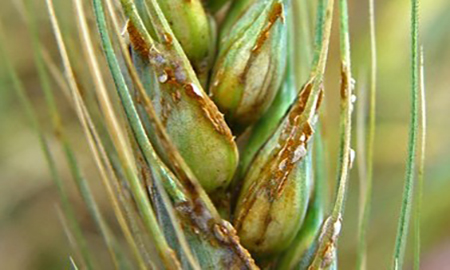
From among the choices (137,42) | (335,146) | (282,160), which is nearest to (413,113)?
(282,160)

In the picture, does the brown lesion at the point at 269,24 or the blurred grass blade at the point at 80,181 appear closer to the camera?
the brown lesion at the point at 269,24

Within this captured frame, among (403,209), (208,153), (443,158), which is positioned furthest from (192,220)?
(443,158)

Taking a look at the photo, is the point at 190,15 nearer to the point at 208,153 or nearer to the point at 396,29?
the point at 208,153

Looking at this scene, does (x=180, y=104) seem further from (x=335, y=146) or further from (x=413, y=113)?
(x=335, y=146)

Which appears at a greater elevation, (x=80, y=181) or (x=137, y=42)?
(x=137, y=42)

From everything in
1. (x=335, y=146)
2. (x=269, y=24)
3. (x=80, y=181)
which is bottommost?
(x=335, y=146)

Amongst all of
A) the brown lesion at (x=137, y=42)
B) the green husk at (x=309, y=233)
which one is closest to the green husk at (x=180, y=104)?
the brown lesion at (x=137, y=42)

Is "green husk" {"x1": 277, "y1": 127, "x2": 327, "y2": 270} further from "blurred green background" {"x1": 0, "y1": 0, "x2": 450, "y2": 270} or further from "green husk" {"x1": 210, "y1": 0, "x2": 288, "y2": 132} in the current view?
"blurred green background" {"x1": 0, "y1": 0, "x2": 450, "y2": 270}

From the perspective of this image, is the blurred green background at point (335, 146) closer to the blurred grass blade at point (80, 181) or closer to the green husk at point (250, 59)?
the blurred grass blade at point (80, 181)

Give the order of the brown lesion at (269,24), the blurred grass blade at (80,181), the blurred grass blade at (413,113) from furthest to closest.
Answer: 1. the blurred grass blade at (80,181)
2. the brown lesion at (269,24)
3. the blurred grass blade at (413,113)
